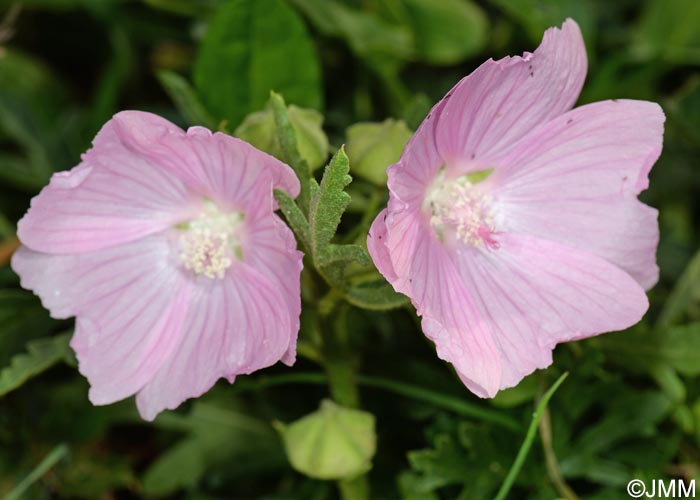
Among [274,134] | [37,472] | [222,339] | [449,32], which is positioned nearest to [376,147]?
[274,134]

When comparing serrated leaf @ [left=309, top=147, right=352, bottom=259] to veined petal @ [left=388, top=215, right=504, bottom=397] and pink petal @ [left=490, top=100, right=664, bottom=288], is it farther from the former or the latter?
pink petal @ [left=490, top=100, right=664, bottom=288]

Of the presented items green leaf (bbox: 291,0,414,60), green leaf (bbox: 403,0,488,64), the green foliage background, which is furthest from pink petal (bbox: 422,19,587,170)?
green leaf (bbox: 403,0,488,64)

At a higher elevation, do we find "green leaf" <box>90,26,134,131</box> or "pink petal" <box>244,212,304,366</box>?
"pink petal" <box>244,212,304,366</box>

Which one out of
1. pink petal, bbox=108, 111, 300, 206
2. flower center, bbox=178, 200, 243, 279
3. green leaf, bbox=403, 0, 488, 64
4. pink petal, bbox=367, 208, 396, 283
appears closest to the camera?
pink petal, bbox=367, 208, 396, 283

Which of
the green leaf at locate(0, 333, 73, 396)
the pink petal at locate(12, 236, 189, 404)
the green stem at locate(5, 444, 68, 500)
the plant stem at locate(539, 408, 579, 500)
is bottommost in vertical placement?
the green stem at locate(5, 444, 68, 500)

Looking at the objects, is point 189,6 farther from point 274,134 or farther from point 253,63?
point 274,134

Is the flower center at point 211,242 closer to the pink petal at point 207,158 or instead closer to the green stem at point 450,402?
the pink petal at point 207,158
